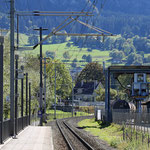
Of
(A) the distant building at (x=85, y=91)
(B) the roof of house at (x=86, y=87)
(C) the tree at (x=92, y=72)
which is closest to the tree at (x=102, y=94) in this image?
(C) the tree at (x=92, y=72)

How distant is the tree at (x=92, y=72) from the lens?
142 metres

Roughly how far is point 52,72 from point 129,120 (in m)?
85.6

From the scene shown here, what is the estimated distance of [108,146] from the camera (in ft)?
98.7

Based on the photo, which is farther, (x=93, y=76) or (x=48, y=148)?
(x=93, y=76)

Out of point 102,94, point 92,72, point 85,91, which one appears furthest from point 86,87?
point 102,94

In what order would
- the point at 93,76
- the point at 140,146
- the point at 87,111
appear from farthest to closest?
1. the point at 93,76
2. the point at 87,111
3. the point at 140,146

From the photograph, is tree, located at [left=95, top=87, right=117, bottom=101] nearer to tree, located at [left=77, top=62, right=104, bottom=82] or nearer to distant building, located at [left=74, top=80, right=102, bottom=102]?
tree, located at [left=77, top=62, right=104, bottom=82]

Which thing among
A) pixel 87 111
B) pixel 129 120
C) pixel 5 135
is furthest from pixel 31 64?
pixel 5 135

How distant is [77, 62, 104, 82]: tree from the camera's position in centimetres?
14162

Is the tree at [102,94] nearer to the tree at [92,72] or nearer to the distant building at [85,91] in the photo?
the tree at [92,72]

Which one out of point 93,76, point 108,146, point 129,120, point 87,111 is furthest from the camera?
point 93,76

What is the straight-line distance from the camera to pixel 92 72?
484ft

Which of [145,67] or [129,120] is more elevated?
[145,67]

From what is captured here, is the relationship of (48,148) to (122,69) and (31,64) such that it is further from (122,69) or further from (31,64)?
(31,64)
